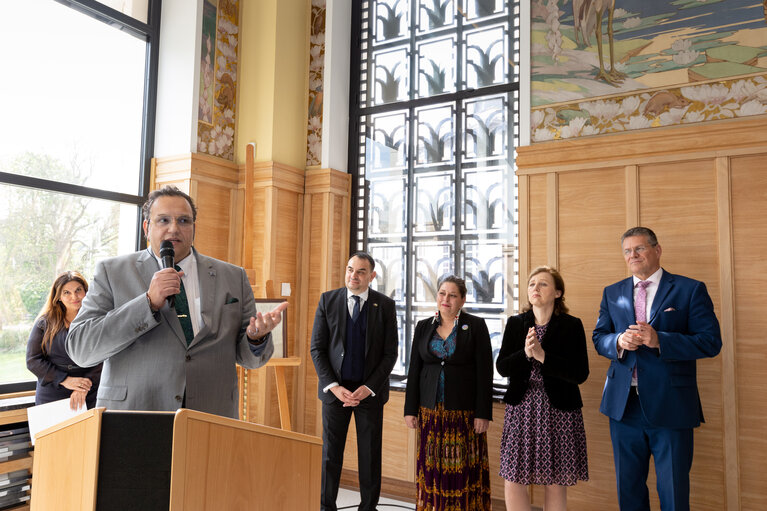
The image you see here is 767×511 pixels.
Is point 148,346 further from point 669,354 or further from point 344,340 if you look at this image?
point 669,354

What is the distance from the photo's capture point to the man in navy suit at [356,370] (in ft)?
11.4

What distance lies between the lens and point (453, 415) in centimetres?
328

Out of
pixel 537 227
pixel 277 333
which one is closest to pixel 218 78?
pixel 277 333

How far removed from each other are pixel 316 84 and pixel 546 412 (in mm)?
3413

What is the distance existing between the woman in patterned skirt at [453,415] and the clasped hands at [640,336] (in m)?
0.83

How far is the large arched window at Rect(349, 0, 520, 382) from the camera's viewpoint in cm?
425

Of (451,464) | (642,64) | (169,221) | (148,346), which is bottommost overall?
(451,464)

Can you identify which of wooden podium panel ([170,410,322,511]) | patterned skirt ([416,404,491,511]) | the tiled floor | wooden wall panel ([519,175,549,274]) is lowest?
the tiled floor

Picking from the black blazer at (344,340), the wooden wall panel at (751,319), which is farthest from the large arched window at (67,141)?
the wooden wall panel at (751,319)

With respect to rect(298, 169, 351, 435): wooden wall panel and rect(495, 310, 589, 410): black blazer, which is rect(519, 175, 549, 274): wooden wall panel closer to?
rect(495, 310, 589, 410): black blazer

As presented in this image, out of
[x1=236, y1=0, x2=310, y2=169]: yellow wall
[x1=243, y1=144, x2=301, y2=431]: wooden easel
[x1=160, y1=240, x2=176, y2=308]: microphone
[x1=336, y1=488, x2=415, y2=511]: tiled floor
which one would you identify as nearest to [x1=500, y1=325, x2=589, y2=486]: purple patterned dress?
[x1=336, y1=488, x2=415, y2=511]: tiled floor

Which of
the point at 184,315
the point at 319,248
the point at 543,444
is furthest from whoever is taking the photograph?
the point at 319,248

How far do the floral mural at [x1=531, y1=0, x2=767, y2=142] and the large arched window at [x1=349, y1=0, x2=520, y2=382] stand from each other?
409mm

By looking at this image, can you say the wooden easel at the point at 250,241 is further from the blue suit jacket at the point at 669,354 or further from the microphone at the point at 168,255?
the microphone at the point at 168,255
